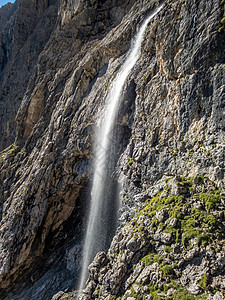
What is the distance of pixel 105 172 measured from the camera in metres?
16.0

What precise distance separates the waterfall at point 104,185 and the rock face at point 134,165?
92cm

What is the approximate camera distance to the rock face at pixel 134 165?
318 inches

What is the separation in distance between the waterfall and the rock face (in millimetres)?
924

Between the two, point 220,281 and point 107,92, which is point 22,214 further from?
point 220,281

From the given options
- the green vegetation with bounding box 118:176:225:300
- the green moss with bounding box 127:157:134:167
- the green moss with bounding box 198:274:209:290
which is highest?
the green moss with bounding box 127:157:134:167

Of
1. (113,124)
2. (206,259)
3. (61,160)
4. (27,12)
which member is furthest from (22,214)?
(27,12)

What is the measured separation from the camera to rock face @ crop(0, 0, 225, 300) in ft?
26.5

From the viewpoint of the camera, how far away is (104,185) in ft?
52.2

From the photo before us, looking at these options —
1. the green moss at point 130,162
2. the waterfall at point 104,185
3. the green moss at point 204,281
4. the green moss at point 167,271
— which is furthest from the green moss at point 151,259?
the green moss at point 130,162

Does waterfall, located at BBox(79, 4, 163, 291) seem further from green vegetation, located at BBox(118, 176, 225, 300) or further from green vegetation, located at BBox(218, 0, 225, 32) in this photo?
green vegetation, located at BBox(218, 0, 225, 32)

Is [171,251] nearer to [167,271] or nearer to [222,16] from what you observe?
[167,271]

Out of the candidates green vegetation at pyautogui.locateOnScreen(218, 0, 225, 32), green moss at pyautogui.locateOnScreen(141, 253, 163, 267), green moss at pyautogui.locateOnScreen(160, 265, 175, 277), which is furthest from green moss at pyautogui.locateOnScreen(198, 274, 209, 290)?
green vegetation at pyautogui.locateOnScreen(218, 0, 225, 32)

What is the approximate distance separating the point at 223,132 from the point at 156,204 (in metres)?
4.53

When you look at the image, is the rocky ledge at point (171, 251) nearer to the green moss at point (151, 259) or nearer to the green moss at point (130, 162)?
the green moss at point (151, 259)
